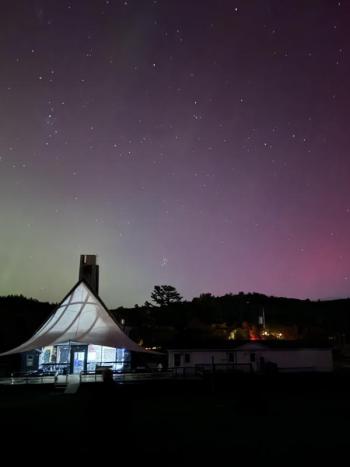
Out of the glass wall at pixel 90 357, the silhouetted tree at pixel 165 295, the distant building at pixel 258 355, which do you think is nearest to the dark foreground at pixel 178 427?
the glass wall at pixel 90 357

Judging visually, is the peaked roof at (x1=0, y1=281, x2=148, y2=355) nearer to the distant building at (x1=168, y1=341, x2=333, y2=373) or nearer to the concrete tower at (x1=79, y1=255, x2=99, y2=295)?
the concrete tower at (x1=79, y1=255, x2=99, y2=295)

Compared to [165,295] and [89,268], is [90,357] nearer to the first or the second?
[89,268]

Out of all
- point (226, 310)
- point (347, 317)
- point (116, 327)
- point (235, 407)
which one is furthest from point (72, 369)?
point (347, 317)

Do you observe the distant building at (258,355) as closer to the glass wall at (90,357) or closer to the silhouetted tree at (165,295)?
the glass wall at (90,357)

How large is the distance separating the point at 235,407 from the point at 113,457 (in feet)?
27.3

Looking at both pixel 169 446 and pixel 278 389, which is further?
pixel 278 389

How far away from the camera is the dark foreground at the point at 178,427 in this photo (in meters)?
5.54

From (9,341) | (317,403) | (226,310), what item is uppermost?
(226,310)

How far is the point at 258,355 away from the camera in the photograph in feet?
102

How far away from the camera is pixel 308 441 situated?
8.12m

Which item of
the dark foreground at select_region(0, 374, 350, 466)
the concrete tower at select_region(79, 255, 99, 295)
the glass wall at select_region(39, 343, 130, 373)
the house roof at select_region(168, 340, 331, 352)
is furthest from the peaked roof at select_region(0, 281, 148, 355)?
the house roof at select_region(168, 340, 331, 352)

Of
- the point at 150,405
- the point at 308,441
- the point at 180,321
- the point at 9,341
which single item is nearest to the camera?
the point at 308,441

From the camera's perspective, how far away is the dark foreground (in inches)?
218

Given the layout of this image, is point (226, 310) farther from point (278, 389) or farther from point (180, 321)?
point (278, 389)
